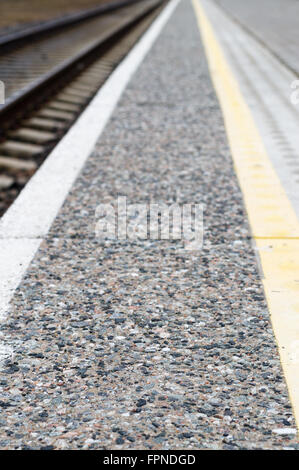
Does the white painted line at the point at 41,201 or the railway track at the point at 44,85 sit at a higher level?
the white painted line at the point at 41,201

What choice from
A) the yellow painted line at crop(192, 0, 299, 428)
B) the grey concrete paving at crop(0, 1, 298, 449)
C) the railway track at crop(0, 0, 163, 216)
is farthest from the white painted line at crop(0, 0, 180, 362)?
the yellow painted line at crop(192, 0, 299, 428)

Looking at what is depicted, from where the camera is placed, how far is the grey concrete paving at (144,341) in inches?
62.6

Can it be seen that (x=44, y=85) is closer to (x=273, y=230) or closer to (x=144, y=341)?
(x=273, y=230)

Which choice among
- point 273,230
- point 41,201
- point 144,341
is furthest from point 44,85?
point 144,341

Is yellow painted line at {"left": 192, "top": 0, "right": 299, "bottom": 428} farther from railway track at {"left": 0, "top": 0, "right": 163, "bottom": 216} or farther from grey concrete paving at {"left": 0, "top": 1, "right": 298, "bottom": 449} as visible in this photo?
railway track at {"left": 0, "top": 0, "right": 163, "bottom": 216}

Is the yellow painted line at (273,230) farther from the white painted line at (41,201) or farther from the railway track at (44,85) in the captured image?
the railway track at (44,85)

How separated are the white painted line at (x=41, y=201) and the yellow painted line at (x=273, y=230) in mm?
865

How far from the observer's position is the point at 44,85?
716 cm

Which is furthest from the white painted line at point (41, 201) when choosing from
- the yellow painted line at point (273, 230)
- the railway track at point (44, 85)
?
the yellow painted line at point (273, 230)

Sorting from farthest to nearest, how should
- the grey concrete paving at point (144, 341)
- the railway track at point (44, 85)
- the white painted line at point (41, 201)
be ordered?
the railway track at point (44, 85), the white painted line at point (41, 201), the grey concrete paving at point (144, 341)

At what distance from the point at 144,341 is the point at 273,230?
3.56 ft

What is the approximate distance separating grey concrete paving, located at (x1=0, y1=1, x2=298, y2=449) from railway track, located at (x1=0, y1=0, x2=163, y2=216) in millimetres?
1291

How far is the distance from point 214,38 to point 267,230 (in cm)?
944

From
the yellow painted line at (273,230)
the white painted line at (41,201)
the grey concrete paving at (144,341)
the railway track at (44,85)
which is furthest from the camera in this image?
the railway track at (44,85)
